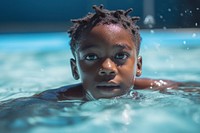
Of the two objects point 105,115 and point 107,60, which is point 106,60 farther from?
point 105,115

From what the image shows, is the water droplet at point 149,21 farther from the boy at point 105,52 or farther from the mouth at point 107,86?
the mouth at point 107,86

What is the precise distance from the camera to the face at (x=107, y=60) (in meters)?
1.79

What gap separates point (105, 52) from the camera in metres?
1.81

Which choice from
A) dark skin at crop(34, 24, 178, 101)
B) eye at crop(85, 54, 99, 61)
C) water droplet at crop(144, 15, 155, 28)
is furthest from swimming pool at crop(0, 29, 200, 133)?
water droplet at crop(144, 15, 155, 28)

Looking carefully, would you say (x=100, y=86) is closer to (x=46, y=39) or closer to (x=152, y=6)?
(x=46, y=39)

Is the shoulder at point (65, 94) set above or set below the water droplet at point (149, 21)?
below

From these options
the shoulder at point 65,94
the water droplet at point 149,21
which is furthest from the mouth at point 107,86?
the water droplet at point 149,21

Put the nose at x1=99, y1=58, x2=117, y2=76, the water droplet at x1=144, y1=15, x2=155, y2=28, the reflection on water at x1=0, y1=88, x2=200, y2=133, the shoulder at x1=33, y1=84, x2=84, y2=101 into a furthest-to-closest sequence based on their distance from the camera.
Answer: the water droplet at x1=144, y1=15, x2=155, y2=28
the shoulder at x1=33, y1=84, x2=84, y2=101
the nose at x1=99, y1=58, x2=117, y2=76
the reflection on water at x1=0, y1=88, x2=200, y2=133

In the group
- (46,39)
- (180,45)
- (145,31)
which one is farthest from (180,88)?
(145,31)

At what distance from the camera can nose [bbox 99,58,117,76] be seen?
1756 millimetres

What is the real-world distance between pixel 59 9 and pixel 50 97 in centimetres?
746

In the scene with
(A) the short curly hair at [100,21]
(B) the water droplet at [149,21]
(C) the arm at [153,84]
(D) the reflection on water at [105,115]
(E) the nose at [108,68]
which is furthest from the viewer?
(B) the water droplet at [149,21]

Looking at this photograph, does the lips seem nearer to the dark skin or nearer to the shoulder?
the dark skin

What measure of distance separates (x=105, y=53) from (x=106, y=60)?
31 mm
